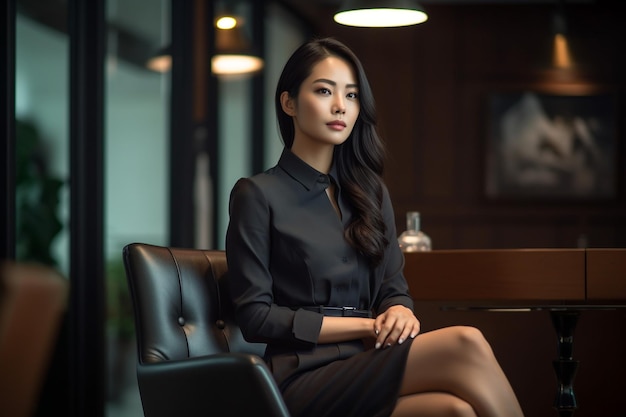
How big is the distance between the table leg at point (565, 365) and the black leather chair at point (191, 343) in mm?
903

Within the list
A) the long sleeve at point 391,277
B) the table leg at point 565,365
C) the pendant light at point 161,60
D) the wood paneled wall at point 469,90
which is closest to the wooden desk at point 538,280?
the table leg at point 565,365

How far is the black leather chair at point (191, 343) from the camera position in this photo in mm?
2131

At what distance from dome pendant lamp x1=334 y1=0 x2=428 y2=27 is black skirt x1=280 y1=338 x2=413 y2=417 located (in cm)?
175

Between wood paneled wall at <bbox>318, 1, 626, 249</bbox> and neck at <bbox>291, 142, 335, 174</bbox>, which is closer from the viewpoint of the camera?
neck at <bbox>291, 142, 335, 174</bbox>

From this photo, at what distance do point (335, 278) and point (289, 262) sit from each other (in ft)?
0.38

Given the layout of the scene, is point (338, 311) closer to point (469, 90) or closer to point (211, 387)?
point (211, 387)

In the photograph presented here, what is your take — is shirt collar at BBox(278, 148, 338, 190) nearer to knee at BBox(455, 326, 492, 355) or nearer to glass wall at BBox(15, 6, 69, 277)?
knee at BBox(455, 326, 492, 355)

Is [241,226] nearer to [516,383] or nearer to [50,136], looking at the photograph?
[516,383]

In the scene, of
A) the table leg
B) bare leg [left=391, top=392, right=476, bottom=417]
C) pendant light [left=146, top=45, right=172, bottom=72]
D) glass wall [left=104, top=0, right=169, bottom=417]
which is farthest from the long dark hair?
pendant light [left=146, top=45, right=172, bottom=72]

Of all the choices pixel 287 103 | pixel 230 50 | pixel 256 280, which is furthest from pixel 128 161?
pixel 256 280

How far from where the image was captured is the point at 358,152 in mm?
2646

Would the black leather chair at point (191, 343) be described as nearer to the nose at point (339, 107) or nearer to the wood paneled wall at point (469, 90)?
the nose at point (339, 107)

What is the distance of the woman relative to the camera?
2.19 meters

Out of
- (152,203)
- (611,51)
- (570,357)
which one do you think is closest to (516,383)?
(570,357)
